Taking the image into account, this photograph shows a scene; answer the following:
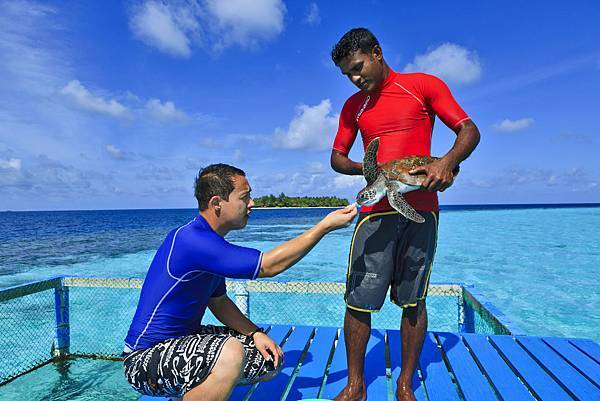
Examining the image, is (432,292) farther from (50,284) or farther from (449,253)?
(449,253)

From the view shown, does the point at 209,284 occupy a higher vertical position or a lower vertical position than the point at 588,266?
higher

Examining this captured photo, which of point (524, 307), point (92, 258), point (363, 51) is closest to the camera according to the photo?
point (363, 51)

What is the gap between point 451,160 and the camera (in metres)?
2.55

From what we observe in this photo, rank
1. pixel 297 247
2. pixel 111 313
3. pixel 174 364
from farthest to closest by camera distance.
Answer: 1. pixel 111 313
2. pixel 297 247
3. pixel 174 364

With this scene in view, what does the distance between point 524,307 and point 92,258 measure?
21.7 m

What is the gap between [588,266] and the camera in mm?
18109

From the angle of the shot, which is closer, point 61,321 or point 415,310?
point 415,310

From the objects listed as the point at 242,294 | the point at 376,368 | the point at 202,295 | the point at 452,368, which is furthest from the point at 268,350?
the point at 242,294

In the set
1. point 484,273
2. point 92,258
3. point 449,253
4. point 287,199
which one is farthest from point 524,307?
point 287,199

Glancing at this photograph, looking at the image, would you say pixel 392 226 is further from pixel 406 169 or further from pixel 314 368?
pixel 314 368

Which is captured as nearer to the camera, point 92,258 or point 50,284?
point 50,284

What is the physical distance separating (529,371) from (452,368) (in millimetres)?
618

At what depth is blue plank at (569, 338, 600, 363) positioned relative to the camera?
11.9 ft

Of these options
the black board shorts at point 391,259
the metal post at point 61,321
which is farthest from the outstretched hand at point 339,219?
the metal post at point 61,321
